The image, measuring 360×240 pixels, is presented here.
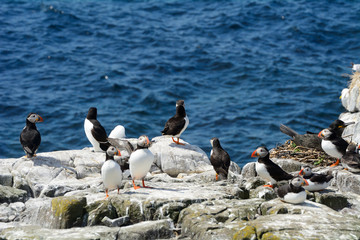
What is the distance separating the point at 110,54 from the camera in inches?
1067

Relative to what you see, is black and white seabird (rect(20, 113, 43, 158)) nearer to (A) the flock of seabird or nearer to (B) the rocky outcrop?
(A) the flock of seabird

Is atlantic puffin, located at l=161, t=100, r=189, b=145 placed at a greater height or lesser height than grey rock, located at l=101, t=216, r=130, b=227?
greater

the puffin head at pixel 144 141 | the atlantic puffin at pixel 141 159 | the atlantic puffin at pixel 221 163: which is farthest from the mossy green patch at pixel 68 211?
the atlantic puffin at pixel 221 163

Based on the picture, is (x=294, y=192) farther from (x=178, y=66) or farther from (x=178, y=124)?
(x=178, y=66)

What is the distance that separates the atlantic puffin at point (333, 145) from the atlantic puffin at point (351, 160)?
7.6 inches

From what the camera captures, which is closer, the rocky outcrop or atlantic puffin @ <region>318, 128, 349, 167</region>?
the rocky outcrop

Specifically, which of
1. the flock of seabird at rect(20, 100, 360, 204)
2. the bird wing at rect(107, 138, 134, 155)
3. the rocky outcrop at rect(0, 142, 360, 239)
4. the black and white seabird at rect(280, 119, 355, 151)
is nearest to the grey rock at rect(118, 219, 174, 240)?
the rocky outcrop at rect(0, 142, 360, 239)

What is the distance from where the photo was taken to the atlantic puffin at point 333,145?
12242 mm

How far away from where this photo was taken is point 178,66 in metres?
25.6

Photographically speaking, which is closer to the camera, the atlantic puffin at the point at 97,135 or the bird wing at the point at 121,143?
the bird wing at the point at 121,143

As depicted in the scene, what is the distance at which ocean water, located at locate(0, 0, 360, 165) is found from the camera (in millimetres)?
21250

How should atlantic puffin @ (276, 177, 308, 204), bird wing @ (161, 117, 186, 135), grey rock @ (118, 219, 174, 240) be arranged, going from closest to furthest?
grey rock @ (118, 219, 174, 240) → atlantic puffin @ (276, 177, 308, 204) → bird wing @ (161, 117, 186, 135)

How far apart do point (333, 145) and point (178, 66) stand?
46.3ft

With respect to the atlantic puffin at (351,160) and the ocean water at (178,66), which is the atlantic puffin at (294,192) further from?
the ocean water at (178,66)
